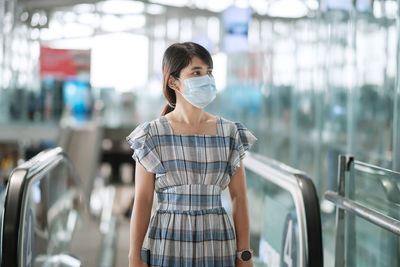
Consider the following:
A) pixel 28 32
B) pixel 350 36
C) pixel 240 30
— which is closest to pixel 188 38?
pixel 28 32

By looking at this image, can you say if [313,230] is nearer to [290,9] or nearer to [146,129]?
[146,129]

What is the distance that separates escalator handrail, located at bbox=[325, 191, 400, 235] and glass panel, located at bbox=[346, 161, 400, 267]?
0.49 feet

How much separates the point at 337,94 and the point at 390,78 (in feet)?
4.79

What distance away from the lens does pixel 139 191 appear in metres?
2.29

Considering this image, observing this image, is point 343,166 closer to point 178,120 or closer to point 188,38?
point 178,120

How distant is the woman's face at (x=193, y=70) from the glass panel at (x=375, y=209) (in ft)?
3.63

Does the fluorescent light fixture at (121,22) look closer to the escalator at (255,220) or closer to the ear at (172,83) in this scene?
the escalator at (255,220)

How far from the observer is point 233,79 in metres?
14.8

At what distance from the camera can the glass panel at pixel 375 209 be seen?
2785 mm

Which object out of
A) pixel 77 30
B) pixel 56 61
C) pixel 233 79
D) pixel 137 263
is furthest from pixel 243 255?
pixel 77 30

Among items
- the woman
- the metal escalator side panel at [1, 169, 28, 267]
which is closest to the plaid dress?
the woman

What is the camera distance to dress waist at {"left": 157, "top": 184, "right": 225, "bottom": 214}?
2.26 meters

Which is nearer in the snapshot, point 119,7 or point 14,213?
point 14,213

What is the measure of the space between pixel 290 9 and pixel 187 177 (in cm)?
800
